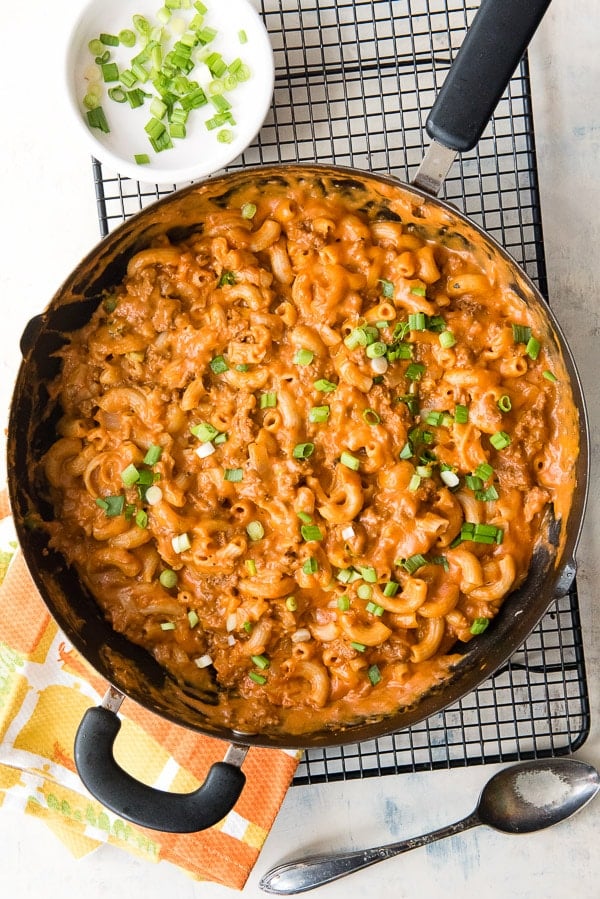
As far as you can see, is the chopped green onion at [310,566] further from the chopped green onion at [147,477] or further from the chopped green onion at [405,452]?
the chopped green onion at [147,477]

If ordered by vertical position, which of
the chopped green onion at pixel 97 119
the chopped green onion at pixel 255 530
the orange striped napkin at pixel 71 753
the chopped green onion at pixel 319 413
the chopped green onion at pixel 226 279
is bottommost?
the orange striped napkin at pixel 71 753

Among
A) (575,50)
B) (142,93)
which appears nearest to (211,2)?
(142,93)

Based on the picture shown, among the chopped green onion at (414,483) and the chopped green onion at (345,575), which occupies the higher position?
the chopped green onion at (414,483)

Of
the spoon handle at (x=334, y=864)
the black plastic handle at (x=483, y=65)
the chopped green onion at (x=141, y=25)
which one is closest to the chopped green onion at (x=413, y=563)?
the spoon handle at (x=334, y=864)

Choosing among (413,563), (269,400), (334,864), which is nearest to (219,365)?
(269,400)

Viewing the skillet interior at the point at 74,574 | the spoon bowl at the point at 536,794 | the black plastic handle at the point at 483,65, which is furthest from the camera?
the spoon bowl at the point at 536,794

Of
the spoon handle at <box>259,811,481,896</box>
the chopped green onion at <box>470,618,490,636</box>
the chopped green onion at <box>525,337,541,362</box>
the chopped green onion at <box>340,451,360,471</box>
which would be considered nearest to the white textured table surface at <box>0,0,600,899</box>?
the spoon handle at <box>259,811,481,896</box>

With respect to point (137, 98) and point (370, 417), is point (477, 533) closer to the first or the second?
point (370, 417)
